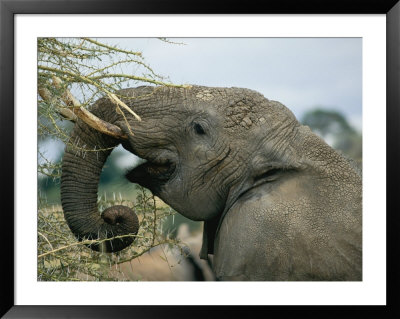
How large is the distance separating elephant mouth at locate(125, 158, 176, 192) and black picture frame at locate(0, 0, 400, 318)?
0.82 metres

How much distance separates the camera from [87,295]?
5.42 meters

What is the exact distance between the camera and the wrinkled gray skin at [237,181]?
5512 millimetres

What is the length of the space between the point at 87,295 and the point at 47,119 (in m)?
1.18

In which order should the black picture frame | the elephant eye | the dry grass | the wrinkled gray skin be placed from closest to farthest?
the black picture frame < the wrinkled gray skin < the elephant eye < the dry grass

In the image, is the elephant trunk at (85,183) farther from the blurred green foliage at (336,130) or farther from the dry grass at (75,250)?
the blurred green foliage at (336,130)

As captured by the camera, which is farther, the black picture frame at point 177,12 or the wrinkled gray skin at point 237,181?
the wrinkled gray skin at point 237,181

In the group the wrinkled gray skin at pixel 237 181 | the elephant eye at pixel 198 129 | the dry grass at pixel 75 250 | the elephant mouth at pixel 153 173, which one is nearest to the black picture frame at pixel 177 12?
the wrinkled gray skin at pixel 237 181

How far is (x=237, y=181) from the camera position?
5.68 meters

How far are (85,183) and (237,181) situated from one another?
0.93m

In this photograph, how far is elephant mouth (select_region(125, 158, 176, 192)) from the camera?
19.0 ft

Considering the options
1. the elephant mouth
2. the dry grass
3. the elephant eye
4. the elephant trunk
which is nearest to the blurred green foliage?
the elephant eye

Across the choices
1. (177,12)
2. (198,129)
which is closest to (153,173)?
(198,129)

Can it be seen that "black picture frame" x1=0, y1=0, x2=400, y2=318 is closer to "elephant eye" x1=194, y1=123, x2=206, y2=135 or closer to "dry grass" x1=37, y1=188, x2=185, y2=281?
"dry grass" x1=37, y1=188, x2=185, y2=281

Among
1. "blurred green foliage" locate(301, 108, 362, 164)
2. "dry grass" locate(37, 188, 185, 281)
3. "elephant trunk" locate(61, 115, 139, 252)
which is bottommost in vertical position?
"dry grass" locate(37, 188, 185, 281)
